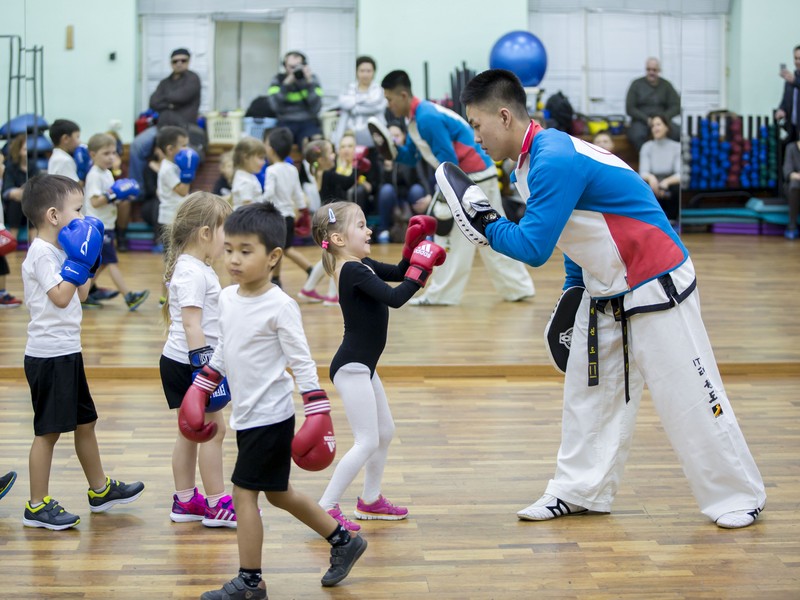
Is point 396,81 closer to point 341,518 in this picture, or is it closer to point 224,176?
point 224,176

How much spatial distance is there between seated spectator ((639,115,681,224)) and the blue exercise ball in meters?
2.90

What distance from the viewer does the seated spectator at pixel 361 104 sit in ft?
24.7

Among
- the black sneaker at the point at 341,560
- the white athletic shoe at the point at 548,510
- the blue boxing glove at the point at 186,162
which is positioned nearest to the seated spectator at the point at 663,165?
the white athletic shoe at the point at 548,510

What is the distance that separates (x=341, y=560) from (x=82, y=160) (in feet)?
15.2

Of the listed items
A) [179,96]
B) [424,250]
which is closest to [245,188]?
[179,96]

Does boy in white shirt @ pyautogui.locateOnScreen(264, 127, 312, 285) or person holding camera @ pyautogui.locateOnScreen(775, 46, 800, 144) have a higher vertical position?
person holding camera @ pyautogui.locateOnScreen(775, 46, 800, 144)

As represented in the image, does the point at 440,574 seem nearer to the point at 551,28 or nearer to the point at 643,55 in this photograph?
the point at 643,55

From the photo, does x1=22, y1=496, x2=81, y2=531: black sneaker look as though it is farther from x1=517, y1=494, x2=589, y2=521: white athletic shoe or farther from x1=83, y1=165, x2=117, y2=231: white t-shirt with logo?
x1=83, y1=165, x2=117, y2=231: white t-shirt with logo

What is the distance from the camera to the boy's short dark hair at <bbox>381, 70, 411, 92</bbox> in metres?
6.82

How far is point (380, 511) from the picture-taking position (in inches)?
141

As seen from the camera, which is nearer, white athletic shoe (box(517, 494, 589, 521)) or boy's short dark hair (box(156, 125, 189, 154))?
white athletic shoe (box(517, 494, 589, 521))

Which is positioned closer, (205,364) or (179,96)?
(205,364)

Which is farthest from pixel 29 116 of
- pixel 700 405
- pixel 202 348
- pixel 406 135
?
pixel 700 405

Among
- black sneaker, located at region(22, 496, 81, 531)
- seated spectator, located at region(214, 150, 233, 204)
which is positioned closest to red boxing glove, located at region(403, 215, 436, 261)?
black sneaker, located at region(22, 496, 81, 531)
